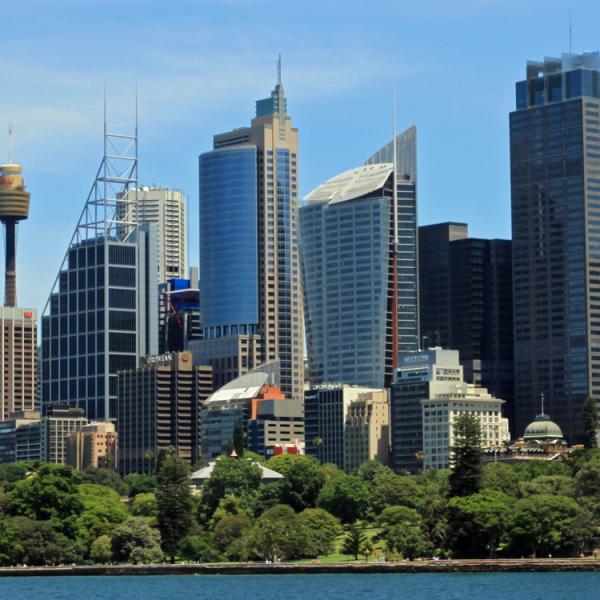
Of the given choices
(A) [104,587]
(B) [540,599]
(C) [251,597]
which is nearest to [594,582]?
(B) [540,599]

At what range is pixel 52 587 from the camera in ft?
648

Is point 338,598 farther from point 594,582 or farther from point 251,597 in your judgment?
point 594,582

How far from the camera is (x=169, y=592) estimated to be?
186 metres

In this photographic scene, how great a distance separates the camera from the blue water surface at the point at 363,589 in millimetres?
170500

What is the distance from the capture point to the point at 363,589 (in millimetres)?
182750

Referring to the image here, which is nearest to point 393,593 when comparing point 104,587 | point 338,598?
point 338,598

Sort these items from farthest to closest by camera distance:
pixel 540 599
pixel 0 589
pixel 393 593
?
pixel 0 589
pixel 393 593
pixel 540 599

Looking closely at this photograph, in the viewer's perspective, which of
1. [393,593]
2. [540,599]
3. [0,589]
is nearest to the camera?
[540,599]

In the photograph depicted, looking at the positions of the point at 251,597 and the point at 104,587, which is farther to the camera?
the point at 104,587

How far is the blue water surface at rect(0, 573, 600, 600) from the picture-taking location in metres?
170

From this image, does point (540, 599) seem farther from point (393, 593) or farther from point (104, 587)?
point (104, 587)

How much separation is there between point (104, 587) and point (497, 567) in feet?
133

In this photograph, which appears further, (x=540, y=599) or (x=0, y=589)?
(x=0, y=589)

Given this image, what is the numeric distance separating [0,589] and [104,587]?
10.5 m
